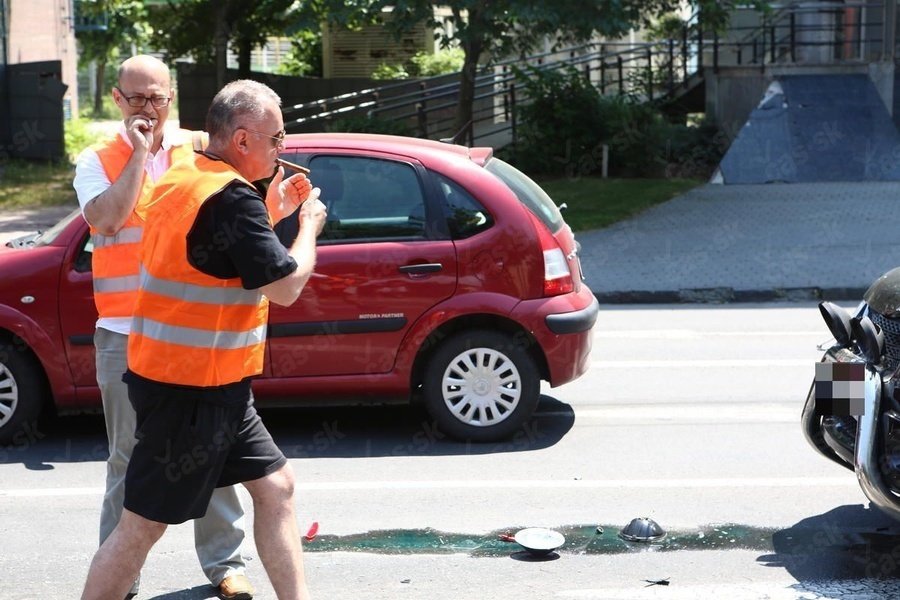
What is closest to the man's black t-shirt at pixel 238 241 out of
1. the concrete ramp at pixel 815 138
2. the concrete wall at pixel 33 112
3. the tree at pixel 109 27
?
the concrete ramp at pixel 815 138

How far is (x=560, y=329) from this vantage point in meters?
6.81

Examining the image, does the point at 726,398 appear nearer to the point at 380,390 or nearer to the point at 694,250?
the point at 380,390

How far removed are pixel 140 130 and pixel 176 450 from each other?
4.16 ft

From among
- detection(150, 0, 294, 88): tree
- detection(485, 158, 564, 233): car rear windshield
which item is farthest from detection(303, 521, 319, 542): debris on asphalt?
detection(150, 0, 294, 88): tree

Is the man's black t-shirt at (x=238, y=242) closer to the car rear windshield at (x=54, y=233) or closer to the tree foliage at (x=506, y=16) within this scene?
the car rear windshield at (x=54, y=233)

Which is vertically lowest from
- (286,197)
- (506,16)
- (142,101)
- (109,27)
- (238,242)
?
(238,242)

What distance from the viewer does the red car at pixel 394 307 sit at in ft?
22.0

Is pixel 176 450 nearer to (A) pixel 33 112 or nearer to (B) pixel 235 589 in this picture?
(B) pixel 235 589

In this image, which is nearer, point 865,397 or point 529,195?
point 865,397

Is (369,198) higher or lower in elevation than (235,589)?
higher

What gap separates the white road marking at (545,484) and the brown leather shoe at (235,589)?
55.1 inches

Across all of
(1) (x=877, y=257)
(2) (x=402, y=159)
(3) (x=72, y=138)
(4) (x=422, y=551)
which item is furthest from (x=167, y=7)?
(4) (x=422, y=551)

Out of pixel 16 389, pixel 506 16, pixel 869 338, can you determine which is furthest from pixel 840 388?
pixel 506 16

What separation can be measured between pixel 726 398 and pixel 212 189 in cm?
495
